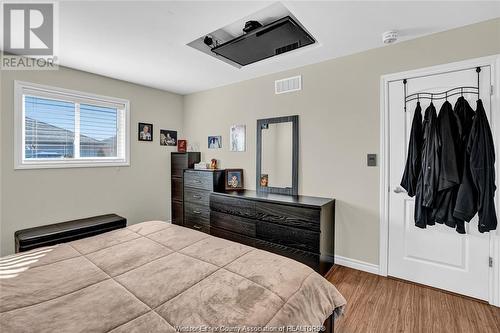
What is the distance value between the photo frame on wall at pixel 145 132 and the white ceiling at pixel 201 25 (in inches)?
43.0

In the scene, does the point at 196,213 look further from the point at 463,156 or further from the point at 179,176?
the point at 463,156

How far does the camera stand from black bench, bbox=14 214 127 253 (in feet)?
8.27

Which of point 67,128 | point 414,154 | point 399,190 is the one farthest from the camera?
point 67,128

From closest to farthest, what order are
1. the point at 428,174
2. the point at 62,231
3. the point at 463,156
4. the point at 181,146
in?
1. the point at 463,156
2. the point at 428,174
3. the point at 62,231
4. the point at 181,146

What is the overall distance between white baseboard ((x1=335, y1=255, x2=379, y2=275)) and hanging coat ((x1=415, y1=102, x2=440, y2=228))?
71 cm

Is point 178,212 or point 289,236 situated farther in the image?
point 178,212

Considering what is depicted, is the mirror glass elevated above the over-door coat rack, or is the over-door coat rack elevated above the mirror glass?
the over-door coat rack

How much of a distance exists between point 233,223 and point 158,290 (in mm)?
1994

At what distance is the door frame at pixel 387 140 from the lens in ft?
6.66

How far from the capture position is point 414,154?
91.7 inches

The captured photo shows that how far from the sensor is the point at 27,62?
2.89m

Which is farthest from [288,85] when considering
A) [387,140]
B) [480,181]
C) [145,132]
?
[145,132]

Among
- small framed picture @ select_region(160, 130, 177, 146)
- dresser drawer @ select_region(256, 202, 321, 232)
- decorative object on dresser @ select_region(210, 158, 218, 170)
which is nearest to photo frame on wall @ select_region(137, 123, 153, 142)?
small framed picture @ select_region(160, 130, 177, 146)

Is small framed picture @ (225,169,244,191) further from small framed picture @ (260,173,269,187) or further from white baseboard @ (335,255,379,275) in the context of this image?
white baseboard @ (335,255,379,275)
